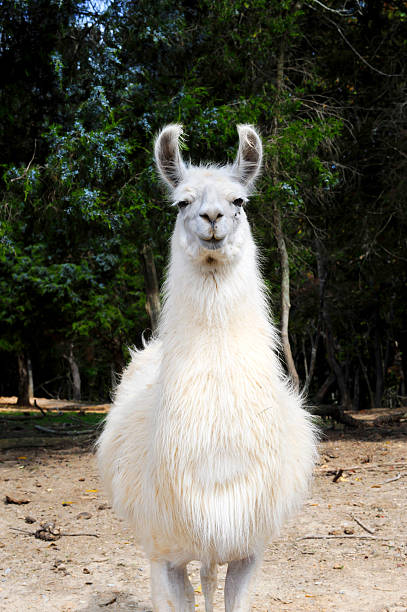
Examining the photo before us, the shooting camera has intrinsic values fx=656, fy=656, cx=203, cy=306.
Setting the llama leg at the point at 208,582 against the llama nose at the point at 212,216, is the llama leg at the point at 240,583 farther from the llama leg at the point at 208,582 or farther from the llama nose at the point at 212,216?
the llama nose at the point at 212,216

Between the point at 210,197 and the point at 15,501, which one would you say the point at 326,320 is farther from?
the point at 210,197

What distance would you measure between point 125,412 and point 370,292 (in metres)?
13.7

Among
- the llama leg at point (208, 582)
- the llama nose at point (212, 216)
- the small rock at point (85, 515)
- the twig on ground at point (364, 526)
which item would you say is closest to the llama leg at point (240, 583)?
the llama leg at point (208, 582)

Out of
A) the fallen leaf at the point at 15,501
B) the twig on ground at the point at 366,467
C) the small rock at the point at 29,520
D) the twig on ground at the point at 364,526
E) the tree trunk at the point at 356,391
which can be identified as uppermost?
the fallen leaf at the point at 15,501

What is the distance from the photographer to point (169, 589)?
3.14m

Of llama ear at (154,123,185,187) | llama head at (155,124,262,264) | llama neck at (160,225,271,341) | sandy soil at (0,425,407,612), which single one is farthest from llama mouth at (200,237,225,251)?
sandy soil at (0,425,407,612)

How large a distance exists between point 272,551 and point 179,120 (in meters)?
4.49

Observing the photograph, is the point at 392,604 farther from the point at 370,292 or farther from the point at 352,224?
the point at 370,292

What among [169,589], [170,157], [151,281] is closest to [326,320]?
[151,281]

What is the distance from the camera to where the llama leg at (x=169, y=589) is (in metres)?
3.12

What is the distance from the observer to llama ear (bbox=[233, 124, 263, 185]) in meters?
3.29

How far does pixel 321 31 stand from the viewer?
9.91 meters

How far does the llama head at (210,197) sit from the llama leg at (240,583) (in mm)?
1494

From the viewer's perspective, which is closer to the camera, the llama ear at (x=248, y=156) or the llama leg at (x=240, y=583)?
the llama leg at (x=240, y=583)
